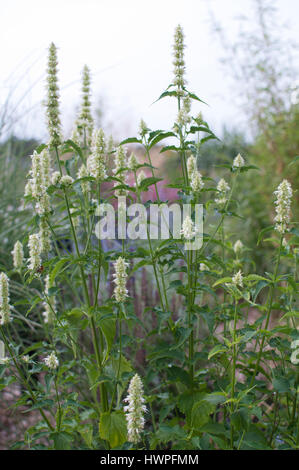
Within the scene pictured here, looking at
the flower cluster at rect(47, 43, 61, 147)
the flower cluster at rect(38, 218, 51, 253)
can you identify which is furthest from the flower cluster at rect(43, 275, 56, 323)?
the flower cluster at rect(47, 43, 61, 147)

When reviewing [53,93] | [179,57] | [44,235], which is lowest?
[44,235]

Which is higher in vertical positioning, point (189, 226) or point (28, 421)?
point (189, 226)

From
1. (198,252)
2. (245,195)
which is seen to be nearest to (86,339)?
(198,252)

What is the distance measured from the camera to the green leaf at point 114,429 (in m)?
1.43

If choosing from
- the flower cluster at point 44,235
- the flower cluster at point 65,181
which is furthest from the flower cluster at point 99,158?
the flower cluster at point 44,235

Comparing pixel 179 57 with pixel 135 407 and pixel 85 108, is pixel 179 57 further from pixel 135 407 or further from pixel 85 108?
pixel 135 407

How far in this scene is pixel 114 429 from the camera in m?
1.44

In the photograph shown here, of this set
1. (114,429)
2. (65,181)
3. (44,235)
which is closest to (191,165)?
(65,181)

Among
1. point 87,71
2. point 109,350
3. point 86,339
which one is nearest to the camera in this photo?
point 109,350

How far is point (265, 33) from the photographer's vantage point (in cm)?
460

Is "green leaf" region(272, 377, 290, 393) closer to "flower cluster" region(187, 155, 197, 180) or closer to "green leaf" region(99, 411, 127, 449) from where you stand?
"green leaf" region(99, 411, 127, 449)

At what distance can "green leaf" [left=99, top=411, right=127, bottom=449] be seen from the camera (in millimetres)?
1433
